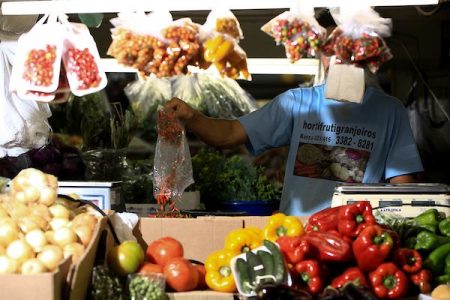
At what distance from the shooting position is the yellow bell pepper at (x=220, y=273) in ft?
9.92

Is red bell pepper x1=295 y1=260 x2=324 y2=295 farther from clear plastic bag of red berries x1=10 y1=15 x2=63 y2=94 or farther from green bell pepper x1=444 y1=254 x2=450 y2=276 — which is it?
clear plastic bag of red berries x1=10 y1=15 x2=63 y2=94

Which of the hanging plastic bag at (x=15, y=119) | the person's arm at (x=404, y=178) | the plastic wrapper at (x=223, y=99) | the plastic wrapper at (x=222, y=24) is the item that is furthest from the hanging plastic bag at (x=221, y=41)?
the plastic wrapper at (x=223, y=99)

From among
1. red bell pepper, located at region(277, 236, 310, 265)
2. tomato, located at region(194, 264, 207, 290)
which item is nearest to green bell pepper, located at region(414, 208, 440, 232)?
red bell pepper, located at region(277, 236, 310, 265)

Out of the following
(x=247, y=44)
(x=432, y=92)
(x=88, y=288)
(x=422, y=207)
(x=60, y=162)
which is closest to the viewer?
(x=88, y=288)

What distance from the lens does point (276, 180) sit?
5.61m

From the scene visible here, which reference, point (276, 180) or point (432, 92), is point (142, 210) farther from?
point (432, 92)

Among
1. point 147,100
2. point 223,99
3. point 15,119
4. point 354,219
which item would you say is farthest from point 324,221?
point 147,100

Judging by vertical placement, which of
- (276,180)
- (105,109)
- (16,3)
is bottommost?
(276,180)

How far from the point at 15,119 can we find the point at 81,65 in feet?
3.29

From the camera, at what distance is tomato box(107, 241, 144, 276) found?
3010 mm

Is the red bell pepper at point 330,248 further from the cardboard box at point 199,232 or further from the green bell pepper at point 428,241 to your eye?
the cardboard box at point 199,232

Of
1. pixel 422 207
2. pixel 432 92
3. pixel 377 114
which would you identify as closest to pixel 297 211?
pixel 377 114

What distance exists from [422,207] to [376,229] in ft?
2.05

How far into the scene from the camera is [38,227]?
118 inches
